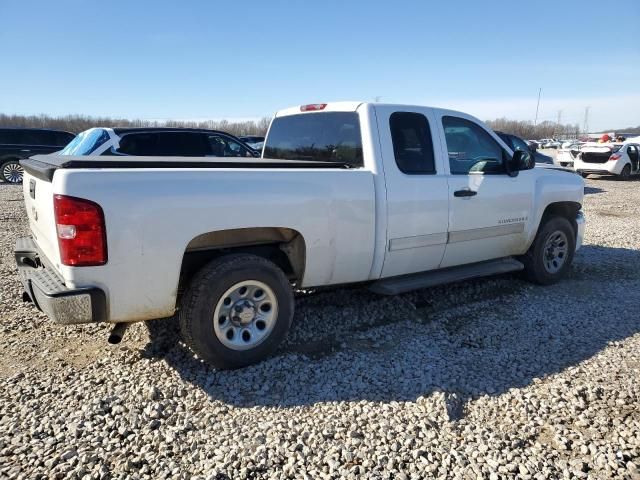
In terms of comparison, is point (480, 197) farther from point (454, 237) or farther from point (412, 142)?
point (412, 142)

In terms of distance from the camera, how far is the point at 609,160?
18.4 meters

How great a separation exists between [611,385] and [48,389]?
3.94 m

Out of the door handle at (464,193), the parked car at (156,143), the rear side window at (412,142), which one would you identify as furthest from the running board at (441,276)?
the parked car at (156,143)

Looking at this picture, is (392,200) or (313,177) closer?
(313,177)

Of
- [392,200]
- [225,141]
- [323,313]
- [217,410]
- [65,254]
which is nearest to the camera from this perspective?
[65,254]

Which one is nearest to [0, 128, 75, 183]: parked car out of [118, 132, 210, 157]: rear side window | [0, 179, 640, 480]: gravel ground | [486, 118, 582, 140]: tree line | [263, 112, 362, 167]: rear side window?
[118, 132, 210, 157]: rear side window

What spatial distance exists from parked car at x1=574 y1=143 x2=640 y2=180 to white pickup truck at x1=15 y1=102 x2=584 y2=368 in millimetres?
15711

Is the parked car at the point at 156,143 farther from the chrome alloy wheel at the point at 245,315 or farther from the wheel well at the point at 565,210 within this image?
the wheel well at the point at 565,210

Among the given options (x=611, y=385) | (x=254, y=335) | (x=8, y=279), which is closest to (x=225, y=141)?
(x=8, y=279)

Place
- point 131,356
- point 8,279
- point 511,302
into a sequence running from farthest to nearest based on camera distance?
1. point 8,279
2. point 511,302
3. point 131,356

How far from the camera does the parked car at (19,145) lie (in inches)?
646

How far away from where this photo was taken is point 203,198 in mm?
→ 3188

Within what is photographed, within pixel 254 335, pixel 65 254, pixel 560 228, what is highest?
pixel 65 254

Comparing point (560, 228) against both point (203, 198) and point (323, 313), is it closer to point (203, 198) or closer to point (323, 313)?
point (323, 313)
